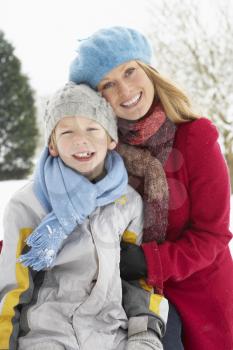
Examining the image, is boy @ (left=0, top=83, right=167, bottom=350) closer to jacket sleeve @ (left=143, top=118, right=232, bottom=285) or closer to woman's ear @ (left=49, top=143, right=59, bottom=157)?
woman's ear @ (left=49, top=143, right=59, bottom=157)

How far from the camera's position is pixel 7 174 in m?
10.4

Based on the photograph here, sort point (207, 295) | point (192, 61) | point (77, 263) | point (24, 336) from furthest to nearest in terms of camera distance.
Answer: point (192, 61) → point (207, 295) → point (77, 263) → point (24, 336)

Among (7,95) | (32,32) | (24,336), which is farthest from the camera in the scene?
(32,32)

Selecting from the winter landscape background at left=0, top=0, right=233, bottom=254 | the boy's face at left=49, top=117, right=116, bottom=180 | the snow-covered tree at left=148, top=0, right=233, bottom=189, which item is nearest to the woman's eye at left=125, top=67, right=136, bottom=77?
the boy's face at left=49, top=117, right=116, bottom=180

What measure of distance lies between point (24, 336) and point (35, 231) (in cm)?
35

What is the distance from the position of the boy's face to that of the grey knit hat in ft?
0.07

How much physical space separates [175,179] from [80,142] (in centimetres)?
44

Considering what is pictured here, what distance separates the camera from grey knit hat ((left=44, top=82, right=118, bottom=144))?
1.54m

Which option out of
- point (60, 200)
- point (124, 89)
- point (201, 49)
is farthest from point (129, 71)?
point (201, 49)

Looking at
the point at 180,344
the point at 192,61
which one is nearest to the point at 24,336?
the point at 180,344

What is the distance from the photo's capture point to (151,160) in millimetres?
1708

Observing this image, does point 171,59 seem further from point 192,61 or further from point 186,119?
point 186,119

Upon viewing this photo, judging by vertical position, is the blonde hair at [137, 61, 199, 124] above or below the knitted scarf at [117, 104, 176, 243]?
above

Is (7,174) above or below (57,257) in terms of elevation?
below
